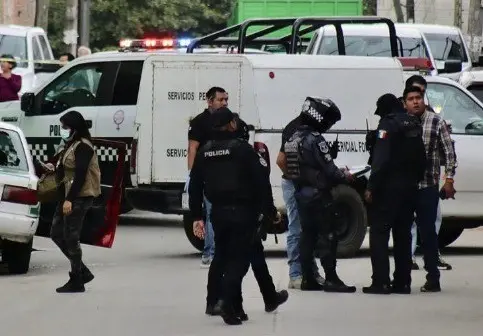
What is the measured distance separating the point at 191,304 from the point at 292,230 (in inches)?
63.1

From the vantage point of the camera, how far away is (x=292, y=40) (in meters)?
19.2

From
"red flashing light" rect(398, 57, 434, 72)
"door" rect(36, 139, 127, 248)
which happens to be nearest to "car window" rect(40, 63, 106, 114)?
"red flashing light" rect(398, 57, 434, 72)

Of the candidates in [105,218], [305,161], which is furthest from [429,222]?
[105,218]

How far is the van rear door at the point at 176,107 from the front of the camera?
16.8 metres

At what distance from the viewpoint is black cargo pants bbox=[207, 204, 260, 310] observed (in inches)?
446

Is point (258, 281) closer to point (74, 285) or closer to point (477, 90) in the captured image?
point (74, 285)

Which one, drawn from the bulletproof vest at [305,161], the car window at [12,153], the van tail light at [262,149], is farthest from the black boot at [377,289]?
the car window at [12,153]

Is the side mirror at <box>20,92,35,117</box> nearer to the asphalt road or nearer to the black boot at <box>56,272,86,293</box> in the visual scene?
the asphalt road

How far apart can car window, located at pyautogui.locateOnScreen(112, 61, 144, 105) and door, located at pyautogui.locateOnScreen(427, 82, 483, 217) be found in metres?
3.68

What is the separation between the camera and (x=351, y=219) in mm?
16219

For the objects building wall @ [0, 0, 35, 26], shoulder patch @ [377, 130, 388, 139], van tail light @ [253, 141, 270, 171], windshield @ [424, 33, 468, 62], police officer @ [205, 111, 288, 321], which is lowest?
police officer @ [205, 111, 288, 321]

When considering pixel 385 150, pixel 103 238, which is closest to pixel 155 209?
pixel 103 238

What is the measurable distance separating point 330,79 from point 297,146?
339 centimetres

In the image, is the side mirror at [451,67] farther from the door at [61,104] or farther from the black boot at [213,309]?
the black boot at [213,309]
